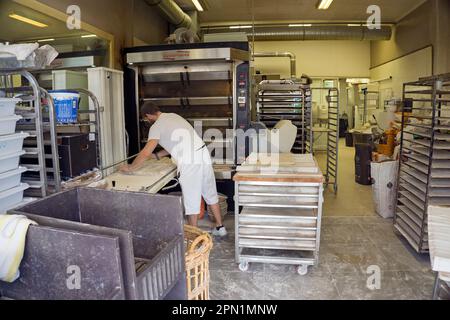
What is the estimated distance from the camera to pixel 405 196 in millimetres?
3354

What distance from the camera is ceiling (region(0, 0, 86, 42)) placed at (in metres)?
2.80

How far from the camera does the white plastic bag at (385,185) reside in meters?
3.98

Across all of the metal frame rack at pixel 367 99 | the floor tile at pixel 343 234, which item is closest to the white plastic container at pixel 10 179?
the floor tile at pixel 343 234

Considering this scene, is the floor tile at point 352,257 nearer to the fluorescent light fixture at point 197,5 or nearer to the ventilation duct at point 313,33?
the fluorescent light fixture at point 197,5

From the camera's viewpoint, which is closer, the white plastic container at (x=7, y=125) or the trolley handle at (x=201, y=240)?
the trolley handle at (x=201, y=240)

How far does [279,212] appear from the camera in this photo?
284 cm

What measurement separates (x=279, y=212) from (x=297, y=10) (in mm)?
5548

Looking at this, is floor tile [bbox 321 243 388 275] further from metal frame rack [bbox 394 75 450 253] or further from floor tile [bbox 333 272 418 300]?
metal frame rack [bbox 394 75 450 253]

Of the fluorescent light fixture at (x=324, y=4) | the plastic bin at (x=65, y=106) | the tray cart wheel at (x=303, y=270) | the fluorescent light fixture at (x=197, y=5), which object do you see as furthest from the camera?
the fluorescent light fixture at (x=324, y=4)

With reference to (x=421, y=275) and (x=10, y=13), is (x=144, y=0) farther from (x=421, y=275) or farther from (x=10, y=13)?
(x=421, y=275)

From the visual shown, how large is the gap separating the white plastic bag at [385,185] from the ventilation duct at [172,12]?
11.9ft

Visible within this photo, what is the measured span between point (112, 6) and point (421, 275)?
4022mm

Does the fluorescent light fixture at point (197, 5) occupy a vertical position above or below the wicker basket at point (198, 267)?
above

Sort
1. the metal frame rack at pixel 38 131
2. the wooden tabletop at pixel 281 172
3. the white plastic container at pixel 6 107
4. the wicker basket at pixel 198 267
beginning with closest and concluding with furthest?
the wicker basket at pixel 198 267, the white plastic container at pixel 6 107, the metal frame rack at pixel 38 131, the wooden tabletop at pixel 281 172
